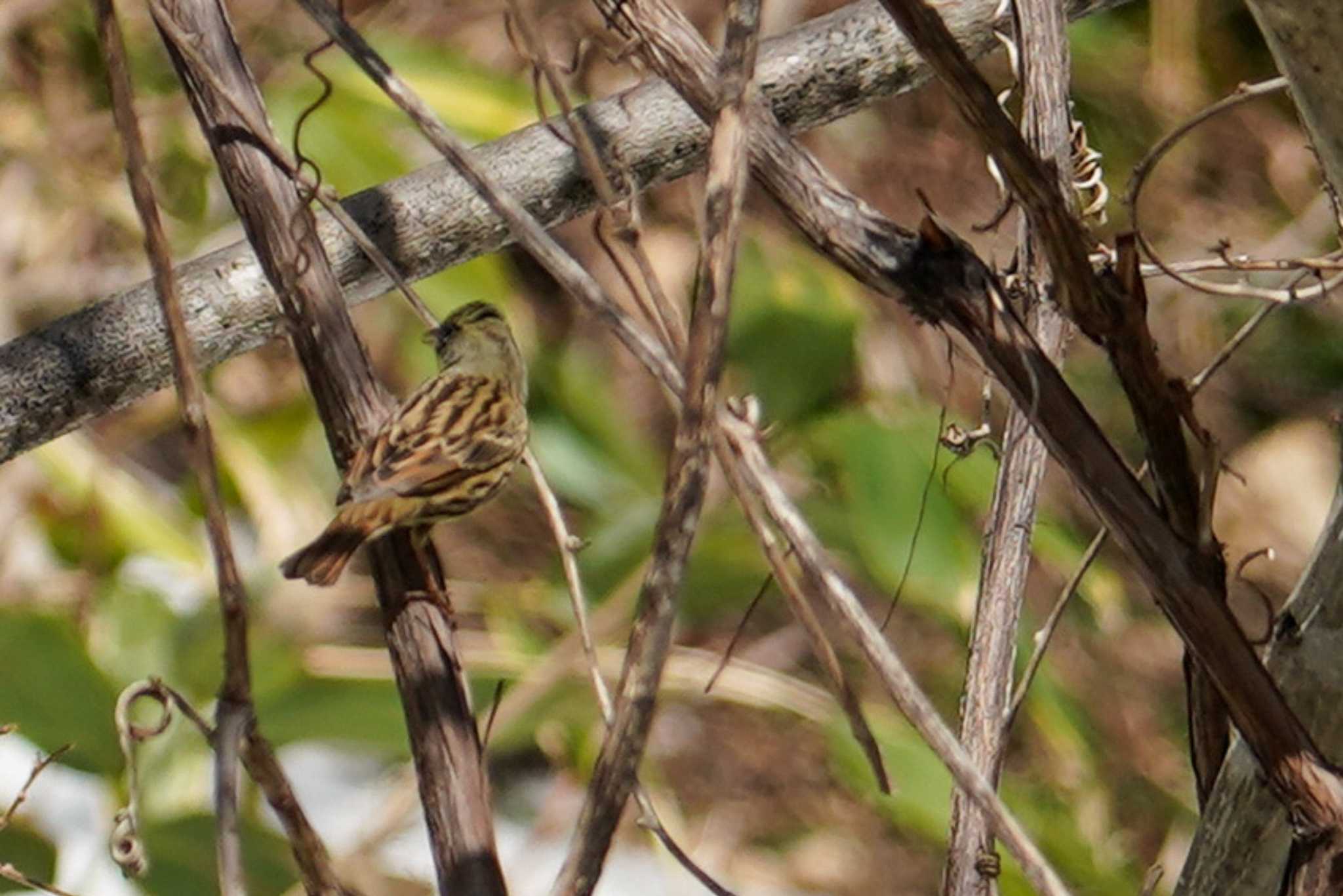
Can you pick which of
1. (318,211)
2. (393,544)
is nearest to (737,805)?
(318,211)

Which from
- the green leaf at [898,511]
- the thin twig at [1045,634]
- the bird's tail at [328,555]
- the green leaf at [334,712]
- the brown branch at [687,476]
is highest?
the green leaf at [898,511]

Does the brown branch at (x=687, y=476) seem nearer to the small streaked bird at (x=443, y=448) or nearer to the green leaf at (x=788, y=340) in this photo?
the small streaked bird at (x=443, y=448)

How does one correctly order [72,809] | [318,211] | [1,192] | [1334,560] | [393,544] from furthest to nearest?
1. [1,192]
2. [72,809]
3. [318,211]
4. [393,544]
5. [1334,560]

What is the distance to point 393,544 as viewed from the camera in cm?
141

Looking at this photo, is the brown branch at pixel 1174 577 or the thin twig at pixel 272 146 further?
the thin twig at pixel 272 146

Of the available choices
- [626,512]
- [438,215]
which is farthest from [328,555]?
[626,512]

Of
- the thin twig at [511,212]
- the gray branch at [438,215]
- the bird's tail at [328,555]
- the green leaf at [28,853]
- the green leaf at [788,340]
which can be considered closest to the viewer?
the thin twig at [511,212]

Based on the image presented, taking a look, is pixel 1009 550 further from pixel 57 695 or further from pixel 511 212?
pixel 57 695

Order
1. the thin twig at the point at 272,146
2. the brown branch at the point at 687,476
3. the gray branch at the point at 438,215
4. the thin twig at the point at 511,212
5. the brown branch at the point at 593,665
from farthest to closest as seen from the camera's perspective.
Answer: the gray branch at the point at 438,215 → the thin twig at the point at 272,146 → the brown branch at the point at 593,665 → the thin twig at the point at 511,212 → the brown branch at the point at 687,476

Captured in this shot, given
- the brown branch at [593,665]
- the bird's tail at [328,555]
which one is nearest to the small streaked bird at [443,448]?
the bird's tail at [328,555]

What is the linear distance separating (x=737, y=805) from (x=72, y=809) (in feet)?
4.61

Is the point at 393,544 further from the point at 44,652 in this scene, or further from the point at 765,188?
the point at 44,652

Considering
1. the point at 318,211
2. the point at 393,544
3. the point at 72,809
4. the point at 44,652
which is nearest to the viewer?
the point at 393,544

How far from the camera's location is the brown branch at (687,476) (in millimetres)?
893
